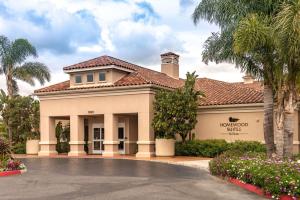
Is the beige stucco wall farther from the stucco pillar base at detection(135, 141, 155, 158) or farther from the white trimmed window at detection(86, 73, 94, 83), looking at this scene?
the white trimmed window at detection(86, 73, 94, 83)

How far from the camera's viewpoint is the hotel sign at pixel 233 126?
2814 centimetres

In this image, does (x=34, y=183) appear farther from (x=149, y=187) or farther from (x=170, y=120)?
(x=170, y=120)

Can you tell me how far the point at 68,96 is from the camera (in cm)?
3156

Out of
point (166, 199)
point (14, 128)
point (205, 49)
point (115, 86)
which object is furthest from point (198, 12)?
point (14, 128)

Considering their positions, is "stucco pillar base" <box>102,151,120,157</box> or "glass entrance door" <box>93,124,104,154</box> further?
"glass entrance door" <box>93,124,104,154</box>

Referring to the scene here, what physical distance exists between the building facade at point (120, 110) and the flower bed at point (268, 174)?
41.4ft

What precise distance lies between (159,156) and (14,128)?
41.2 ft

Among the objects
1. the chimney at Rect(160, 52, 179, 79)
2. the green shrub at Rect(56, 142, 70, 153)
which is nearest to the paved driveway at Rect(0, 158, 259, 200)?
the green shrub at Rect(56, 142, 70, 153)

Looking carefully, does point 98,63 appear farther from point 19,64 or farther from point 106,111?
point 19,64

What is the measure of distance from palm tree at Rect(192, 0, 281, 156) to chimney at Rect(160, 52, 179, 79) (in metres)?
15.2

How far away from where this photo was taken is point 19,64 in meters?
39.1

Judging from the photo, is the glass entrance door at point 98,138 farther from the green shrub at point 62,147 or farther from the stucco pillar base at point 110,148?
the green shrub at point 62,147

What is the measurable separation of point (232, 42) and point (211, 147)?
9192mm

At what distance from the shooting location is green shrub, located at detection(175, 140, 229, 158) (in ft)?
88.5
